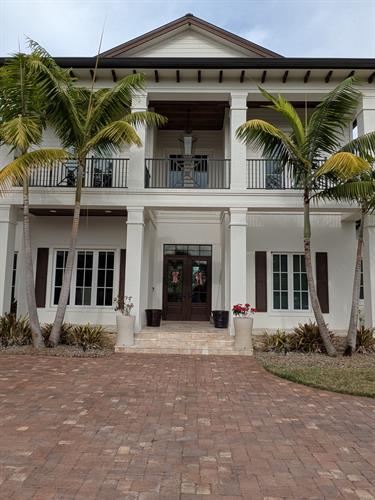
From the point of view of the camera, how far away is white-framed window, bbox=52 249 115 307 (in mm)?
12602

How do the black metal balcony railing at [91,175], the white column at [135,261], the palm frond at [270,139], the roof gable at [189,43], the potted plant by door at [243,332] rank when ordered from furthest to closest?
1. the roof gable at [189,43]
2. the black metal balcony railing at [91,175]
3. the white column at [135,261]
4. the potted plant by door at [243,332]
5. the palm frond at [270,139]

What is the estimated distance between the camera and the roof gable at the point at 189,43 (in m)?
13.3

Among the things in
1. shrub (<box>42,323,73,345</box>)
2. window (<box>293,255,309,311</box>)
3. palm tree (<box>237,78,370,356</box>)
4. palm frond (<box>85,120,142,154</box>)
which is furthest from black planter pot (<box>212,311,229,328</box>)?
palm frond (<box>85,120,142,154</box>)

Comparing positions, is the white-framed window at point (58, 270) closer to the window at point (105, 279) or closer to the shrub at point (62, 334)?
the window at point (105, 279)

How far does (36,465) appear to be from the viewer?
3508mm

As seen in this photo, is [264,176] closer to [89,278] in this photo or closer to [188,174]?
[188,174]

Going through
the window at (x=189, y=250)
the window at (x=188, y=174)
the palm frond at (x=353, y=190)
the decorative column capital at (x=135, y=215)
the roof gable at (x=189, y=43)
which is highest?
the roof gable at (x=189, y=43)

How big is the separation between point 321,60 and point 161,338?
8.59m

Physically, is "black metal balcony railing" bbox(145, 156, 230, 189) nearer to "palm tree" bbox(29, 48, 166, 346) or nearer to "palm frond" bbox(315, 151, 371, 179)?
"palm tree" bbox(29, 48, 166, 346)

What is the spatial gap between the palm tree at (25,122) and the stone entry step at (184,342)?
8.05 feet

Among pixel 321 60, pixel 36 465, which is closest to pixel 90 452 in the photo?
pixel 36 465

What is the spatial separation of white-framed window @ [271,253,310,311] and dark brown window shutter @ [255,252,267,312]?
29 cm

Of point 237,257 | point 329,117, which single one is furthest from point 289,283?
point 329,117

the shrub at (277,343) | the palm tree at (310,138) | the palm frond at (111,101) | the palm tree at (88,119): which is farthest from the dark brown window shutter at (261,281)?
the palm frond at (111,101)
